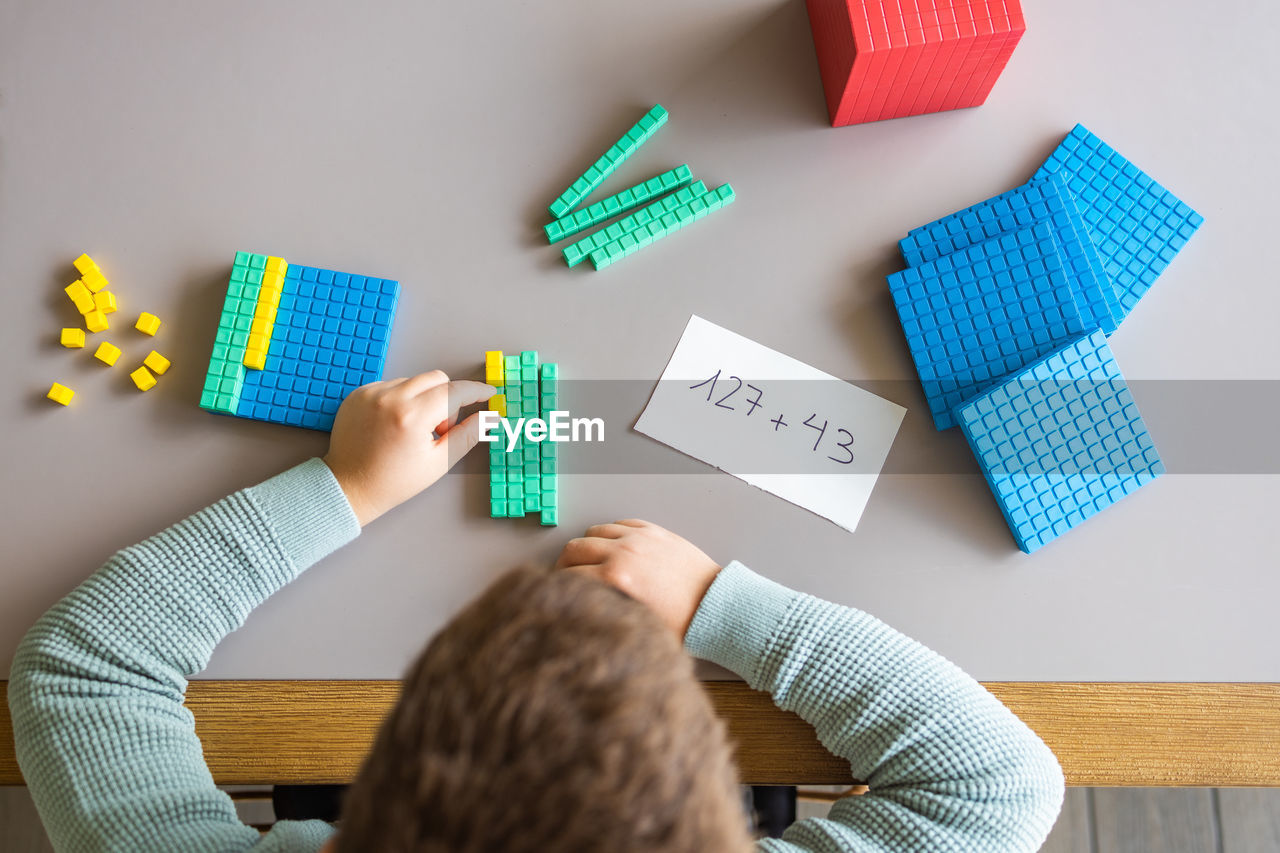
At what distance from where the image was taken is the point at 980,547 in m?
0.78

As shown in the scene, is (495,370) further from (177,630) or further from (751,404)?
(177,630)

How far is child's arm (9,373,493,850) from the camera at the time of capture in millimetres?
634

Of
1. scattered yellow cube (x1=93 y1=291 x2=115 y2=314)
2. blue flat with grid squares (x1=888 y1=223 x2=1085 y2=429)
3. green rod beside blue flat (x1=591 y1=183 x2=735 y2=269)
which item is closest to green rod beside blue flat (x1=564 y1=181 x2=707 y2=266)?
green rod beside blue flat (x1=591 y1=183 x2=735 y2=269)

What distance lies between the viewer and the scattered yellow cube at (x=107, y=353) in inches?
31.3

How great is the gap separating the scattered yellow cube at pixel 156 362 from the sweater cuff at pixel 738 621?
0.55 metres

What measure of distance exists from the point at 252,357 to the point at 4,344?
0.81 feet

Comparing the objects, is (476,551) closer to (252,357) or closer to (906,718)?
(252,357)

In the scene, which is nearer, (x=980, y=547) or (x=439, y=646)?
(x=439, y=646)

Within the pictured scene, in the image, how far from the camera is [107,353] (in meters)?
0.80

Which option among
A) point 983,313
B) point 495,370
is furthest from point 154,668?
point 983,313

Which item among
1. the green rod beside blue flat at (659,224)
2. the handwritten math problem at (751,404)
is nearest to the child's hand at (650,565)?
the handwritten math problem at (751,404)

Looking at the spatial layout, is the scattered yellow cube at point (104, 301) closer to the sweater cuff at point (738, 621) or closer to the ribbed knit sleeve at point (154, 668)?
the ribbed knit sleeve at point (154, 668)

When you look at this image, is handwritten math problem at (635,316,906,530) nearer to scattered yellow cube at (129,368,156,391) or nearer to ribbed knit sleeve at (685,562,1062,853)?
ribbed knit sleeve at (685,562,1062,853)

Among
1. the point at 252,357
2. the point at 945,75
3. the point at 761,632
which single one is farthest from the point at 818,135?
the point at 252,357
